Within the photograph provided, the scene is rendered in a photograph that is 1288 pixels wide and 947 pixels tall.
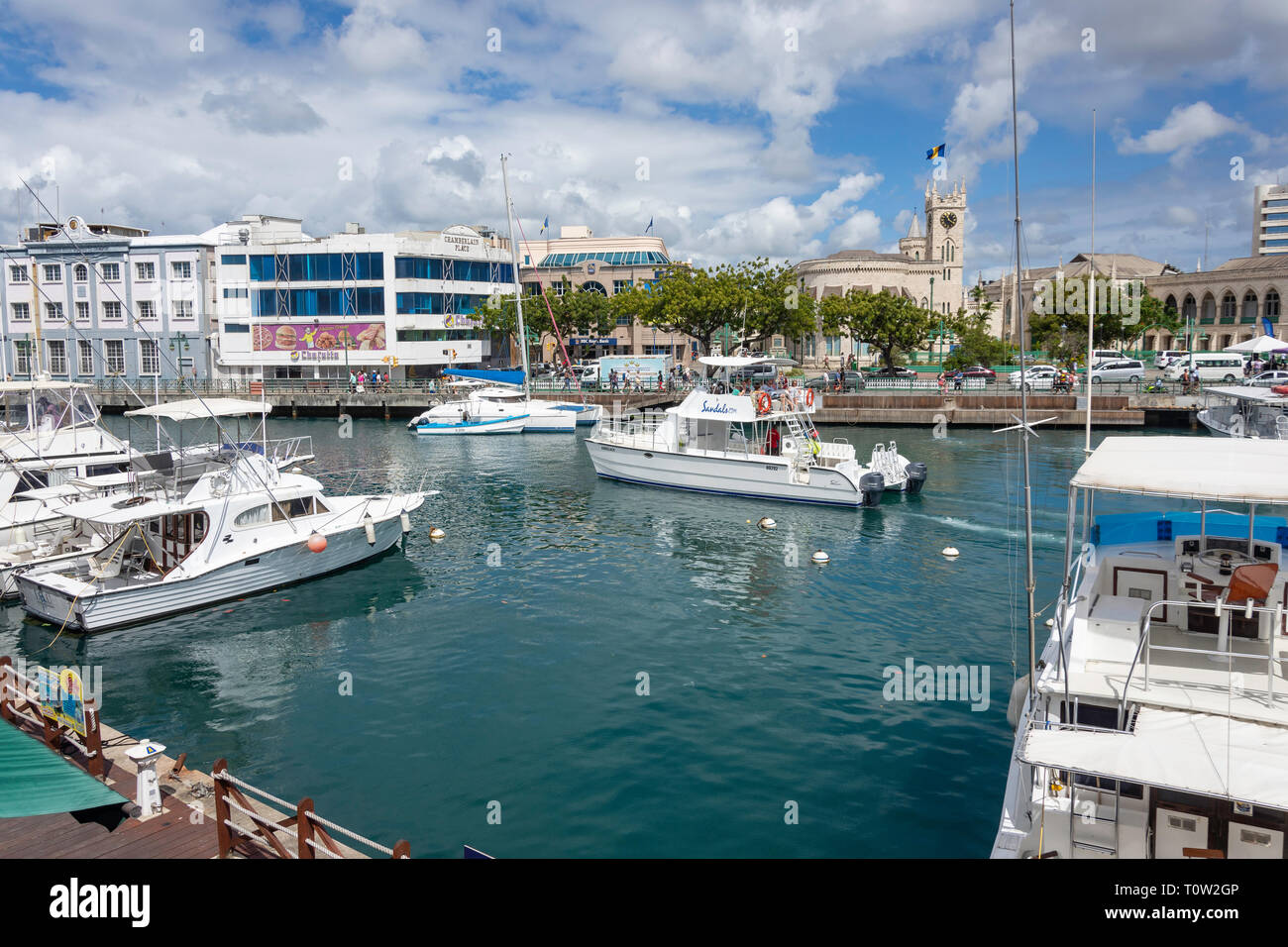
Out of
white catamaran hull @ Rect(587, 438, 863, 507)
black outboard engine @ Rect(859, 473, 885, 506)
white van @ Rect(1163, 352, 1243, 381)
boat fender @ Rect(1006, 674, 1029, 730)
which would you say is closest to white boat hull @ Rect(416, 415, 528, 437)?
white catamaran hull @ Rect(587, 438, 863, 507)

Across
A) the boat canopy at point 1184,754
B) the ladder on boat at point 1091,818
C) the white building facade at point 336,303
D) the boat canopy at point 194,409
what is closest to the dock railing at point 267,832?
the boat canopy at point 1184,754

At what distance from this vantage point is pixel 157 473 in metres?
24.1

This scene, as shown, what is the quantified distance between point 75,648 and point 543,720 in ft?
38.9

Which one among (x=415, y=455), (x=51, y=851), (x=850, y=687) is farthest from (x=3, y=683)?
(x=415, y=455)

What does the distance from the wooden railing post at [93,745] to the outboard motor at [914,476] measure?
100 ft

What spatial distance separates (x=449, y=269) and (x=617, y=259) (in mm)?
28155

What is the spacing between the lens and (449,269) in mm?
87875

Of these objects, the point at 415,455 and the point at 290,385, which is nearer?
the point at 415,455

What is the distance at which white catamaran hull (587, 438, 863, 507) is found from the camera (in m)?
34.7

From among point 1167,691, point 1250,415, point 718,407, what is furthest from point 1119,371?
point 1167,691
